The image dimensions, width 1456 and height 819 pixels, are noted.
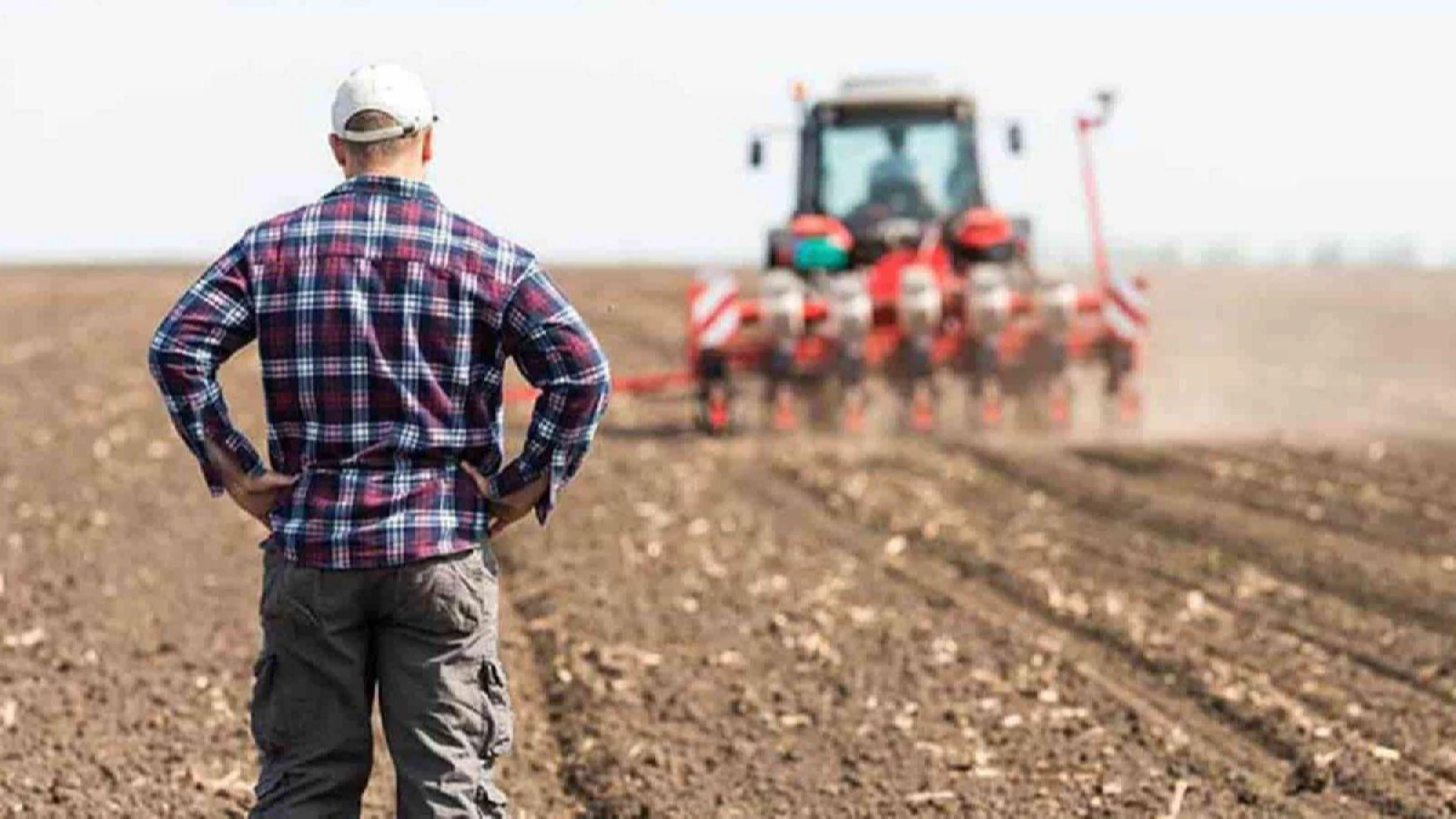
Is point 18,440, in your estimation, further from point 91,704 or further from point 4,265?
point 4,265

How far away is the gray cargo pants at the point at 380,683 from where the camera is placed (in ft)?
13.0

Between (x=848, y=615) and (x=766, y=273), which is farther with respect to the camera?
(x=766, y=273)

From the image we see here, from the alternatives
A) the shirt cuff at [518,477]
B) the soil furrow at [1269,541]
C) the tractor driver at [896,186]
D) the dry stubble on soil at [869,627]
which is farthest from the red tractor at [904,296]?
the shirt cuff at [518,477]

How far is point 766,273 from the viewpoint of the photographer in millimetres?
16047

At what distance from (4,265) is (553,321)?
64829mm

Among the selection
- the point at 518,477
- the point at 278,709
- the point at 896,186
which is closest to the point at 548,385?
the point at 518,477

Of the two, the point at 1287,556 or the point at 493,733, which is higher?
the point at 493,733

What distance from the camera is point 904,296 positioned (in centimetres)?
1500

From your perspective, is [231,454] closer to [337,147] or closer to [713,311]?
[337,147]

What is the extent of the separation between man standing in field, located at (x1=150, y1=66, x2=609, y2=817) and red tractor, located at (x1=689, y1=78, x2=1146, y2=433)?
10925mm

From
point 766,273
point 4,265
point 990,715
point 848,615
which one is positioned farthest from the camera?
point 4,265

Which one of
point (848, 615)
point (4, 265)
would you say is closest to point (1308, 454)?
point (848, 615)

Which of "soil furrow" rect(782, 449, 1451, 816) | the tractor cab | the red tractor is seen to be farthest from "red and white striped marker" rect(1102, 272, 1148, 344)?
"soil furrow" rect(782, 449, 1451, 816)

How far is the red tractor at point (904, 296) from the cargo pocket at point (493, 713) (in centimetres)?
1089
